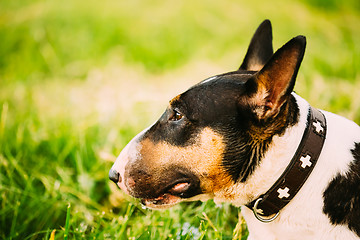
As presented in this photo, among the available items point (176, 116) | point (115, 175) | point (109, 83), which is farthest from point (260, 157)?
point (109, 83)

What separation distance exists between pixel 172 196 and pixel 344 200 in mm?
947

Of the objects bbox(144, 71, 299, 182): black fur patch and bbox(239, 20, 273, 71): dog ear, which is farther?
bbox(239, 20, 273, 71): dog ear

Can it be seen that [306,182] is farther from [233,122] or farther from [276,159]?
[233,122]

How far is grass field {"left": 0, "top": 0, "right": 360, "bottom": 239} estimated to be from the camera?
289cm

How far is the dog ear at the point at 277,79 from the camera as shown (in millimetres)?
1857

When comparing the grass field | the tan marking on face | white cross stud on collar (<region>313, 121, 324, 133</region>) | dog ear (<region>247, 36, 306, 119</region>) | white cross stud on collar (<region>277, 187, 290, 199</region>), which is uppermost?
dog ear (<region>247, 36, 306, 119</region>)

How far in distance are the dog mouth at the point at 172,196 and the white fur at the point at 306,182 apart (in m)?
0.29

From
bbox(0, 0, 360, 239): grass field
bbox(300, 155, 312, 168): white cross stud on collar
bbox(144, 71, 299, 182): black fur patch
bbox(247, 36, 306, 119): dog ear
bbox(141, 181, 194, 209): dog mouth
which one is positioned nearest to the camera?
bbox(247, 36, 306, 119): dog ear

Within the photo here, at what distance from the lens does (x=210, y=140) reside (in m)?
2.16

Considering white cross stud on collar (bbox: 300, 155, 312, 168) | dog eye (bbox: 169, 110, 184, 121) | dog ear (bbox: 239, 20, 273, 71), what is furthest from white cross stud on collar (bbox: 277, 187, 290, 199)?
dog ear (bbox: 239, 20, 273, 71)

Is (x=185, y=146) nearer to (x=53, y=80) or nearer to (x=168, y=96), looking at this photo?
(x=168, y=96)

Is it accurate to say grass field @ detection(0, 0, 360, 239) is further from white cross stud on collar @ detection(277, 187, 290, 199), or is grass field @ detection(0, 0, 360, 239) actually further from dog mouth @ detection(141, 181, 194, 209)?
white cross stud on collar @ detection(277, 187, 290, 199)

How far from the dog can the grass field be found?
0.42 meters

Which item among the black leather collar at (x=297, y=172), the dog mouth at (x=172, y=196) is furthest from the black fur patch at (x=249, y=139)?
the dog mouth at (x=172, y=196)
